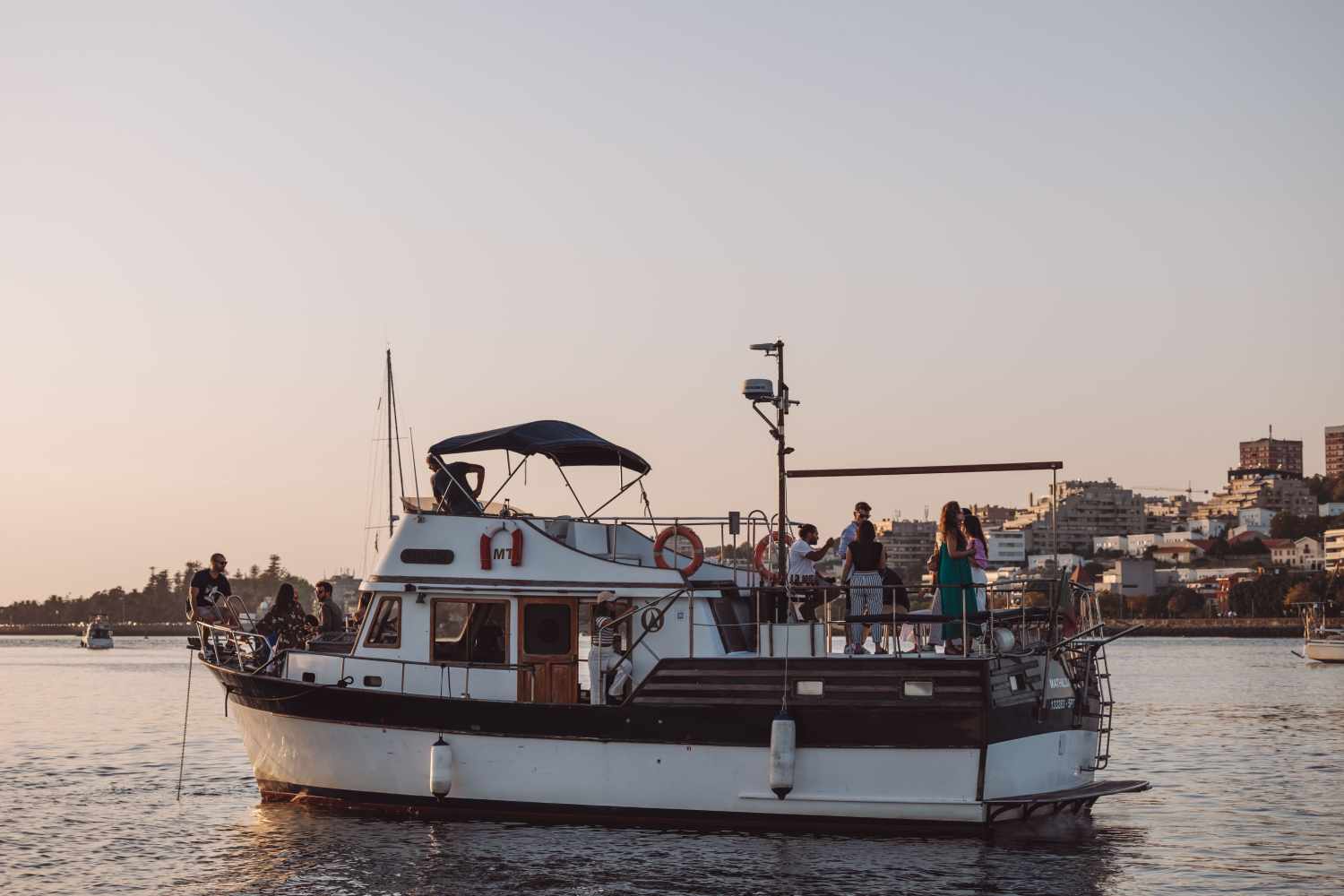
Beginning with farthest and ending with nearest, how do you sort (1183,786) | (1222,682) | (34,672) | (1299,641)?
1. (1299,641)
2. (34,672)
3. (1222,682)
4. (1183,786)

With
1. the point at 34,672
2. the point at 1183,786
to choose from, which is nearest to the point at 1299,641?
the point at 34,672

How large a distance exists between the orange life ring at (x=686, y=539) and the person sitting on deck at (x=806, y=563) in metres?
1.09

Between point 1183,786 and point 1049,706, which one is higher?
point 1049,706

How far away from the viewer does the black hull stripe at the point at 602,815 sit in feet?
54.7

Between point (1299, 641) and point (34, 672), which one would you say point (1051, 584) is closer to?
point (34, 672)

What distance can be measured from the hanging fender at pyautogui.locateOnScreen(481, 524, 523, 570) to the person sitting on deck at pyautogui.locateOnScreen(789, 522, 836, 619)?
3.27m

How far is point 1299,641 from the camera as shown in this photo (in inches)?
5413

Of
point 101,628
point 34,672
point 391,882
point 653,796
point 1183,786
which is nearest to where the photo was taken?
point 391,882

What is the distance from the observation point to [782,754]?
54.8 feet

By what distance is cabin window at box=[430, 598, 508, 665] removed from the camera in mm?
18797

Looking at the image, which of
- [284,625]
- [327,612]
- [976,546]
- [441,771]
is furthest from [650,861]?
[327,612]

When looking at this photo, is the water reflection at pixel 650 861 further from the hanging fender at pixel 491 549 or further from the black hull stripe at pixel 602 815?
the hanging fender at pixel 491 549

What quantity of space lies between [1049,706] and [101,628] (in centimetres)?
14548

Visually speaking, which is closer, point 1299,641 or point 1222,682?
point 1222,682
